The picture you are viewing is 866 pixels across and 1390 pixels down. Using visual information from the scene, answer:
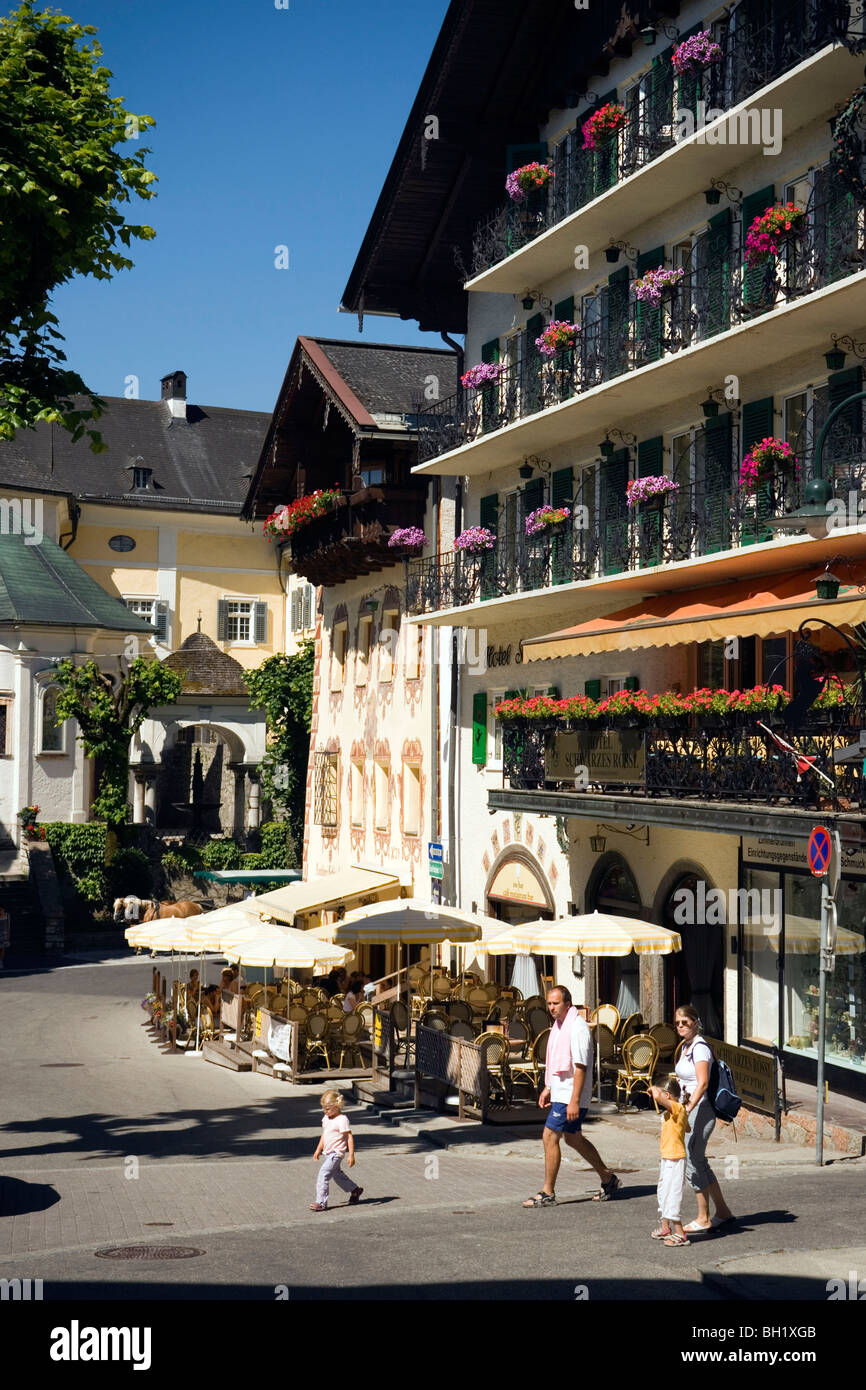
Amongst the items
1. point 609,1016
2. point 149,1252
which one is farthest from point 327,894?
point 149,1252

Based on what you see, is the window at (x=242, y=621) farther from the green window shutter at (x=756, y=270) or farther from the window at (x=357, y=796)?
the green window shutter at (x=756, y=270)

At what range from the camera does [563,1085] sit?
14.3 meters

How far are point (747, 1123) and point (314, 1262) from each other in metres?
7.70

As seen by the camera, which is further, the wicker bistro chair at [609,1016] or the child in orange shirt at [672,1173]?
the wicker bistro chair at [609,1016]

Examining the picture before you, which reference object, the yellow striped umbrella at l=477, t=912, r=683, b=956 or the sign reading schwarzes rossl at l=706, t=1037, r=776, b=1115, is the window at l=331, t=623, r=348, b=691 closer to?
the yellow striped umbrella at l=477, t=912, r=683, b=956

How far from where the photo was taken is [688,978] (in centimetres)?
2408

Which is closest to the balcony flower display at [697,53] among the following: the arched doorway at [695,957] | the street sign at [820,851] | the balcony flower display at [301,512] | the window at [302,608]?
the arched doorway at [695,957]

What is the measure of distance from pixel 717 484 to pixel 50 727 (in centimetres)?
3863

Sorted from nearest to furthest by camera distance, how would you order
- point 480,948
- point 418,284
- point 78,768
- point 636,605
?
point 480,948 < point 636,605 < point 418,284 < point 78,768

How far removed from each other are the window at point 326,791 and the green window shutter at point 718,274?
67.7 ft

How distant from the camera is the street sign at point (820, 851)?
1647 cm

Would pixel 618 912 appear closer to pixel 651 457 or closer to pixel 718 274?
pixel 651 457
